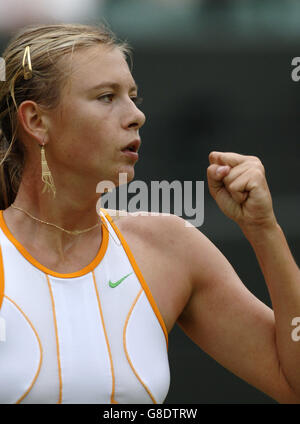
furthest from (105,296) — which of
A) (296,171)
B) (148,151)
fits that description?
(296,171)

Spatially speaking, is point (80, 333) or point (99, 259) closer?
point (80, 333)

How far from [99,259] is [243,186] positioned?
1.49 ft

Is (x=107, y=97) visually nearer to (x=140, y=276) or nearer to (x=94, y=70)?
(x=94, y=70)

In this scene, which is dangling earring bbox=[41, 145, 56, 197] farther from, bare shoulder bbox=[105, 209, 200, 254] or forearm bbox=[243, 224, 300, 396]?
forearm bbox=[243, 224, 300, 396]

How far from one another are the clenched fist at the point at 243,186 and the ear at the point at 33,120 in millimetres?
455

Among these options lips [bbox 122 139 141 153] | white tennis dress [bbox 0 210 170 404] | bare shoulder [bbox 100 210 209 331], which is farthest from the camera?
bare shoulder [bbox 100 210 209 331]

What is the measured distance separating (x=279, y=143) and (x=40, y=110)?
203 inches

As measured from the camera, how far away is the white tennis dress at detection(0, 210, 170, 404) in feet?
6.86

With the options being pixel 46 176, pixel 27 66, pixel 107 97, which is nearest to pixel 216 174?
pixel 107 97

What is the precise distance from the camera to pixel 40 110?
224cm

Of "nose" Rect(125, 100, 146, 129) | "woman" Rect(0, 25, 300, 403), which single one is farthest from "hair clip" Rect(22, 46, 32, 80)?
"nose" Rect(125, 100, 146, 129)

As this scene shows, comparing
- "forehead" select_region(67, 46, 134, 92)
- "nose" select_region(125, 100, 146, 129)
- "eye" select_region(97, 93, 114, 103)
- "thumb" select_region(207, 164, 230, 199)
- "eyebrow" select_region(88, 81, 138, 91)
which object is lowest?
"thumb" select_region(207, 164, 230, 199)

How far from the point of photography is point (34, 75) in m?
2.25
